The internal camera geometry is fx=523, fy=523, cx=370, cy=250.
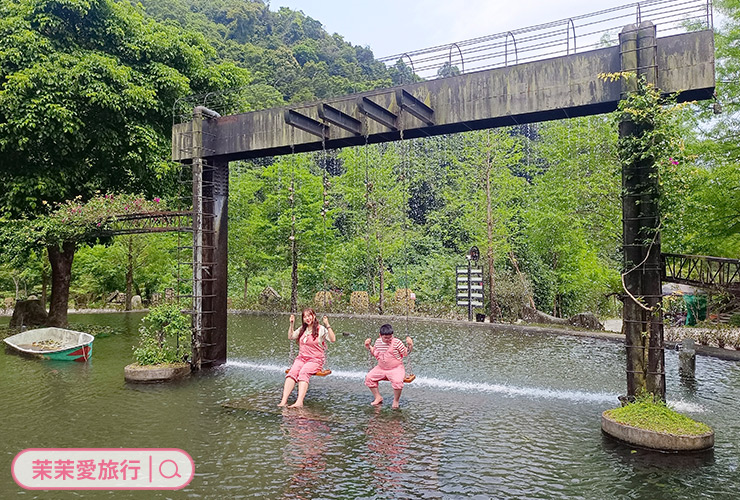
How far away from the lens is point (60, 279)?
20625 mm

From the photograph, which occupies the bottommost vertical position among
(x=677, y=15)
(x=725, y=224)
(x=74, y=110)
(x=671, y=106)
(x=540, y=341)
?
(x=540, y=341)

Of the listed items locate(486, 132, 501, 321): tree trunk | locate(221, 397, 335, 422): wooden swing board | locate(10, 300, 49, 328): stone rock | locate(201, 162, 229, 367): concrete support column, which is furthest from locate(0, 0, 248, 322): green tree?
locate(486, 132, 501, 321): tree trunk

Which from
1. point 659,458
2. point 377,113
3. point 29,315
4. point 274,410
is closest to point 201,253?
point 274,410

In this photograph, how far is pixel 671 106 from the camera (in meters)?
8.09

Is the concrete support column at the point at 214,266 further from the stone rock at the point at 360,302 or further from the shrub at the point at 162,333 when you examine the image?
the stone rock at the point at 360,302

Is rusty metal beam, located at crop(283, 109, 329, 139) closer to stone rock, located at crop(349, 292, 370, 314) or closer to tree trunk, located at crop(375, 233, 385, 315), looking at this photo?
tree trunk, located at crop(375, 233, 385, 315)

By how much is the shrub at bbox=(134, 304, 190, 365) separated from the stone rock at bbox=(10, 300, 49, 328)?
12.7 metres

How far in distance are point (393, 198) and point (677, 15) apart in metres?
22.4

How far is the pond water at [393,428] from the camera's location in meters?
6.00

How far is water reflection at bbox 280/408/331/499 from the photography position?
19.5 feet

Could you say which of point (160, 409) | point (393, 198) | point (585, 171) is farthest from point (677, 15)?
point (393, 198)

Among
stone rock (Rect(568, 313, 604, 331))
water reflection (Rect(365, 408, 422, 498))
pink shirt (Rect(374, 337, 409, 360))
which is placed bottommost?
water reflection (Rect(365, 408, 422, 498))

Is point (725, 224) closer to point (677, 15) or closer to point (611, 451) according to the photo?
point (677, 15)

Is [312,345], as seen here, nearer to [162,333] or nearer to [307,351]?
[307,351]
